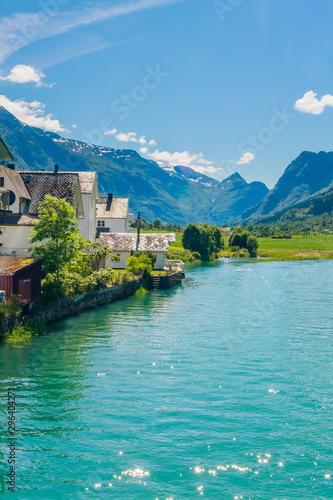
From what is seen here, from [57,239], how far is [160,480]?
3285cm

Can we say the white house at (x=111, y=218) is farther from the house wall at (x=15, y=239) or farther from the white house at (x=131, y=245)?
the house wall at (x=15, y=239)

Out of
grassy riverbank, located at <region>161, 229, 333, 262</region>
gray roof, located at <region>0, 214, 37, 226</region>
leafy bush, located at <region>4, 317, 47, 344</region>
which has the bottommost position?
leafy bush, located at <region>4, 317, 47, 344</region>

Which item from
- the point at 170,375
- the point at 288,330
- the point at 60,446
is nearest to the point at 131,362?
the point at 170,375

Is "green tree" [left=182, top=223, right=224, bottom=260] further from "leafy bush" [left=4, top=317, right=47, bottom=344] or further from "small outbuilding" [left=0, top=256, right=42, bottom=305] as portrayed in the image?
"leafy bush" [left=4, top=317, right=47, bottom=344]

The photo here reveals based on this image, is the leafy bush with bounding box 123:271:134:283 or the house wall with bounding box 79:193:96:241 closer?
the leafy bush with bounding box 123:271:134:283

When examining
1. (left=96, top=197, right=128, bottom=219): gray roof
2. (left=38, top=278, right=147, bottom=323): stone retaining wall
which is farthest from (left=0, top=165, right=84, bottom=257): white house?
(left=96, top=197, right=128, bottom=219): gray roof

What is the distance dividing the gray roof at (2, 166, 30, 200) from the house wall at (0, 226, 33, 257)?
318 inches

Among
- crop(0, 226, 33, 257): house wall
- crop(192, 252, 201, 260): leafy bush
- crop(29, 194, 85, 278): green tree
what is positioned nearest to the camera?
crop(29, 194, 85, 278): green tree

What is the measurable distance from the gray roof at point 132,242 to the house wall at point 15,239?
2541cm

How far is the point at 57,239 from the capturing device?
150ft

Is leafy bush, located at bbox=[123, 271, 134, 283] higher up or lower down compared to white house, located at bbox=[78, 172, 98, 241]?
lower down

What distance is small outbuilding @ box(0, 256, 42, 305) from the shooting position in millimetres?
36281

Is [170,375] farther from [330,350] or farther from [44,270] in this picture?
[44,270]

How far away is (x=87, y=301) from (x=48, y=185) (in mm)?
20028
